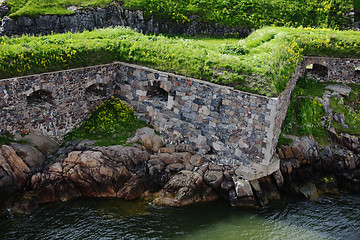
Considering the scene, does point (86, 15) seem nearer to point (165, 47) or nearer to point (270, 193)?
point (165, 47)

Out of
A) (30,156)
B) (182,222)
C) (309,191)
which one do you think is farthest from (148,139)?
(309,191)

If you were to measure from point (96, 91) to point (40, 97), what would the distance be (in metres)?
3.17

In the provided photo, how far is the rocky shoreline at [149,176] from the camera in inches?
738

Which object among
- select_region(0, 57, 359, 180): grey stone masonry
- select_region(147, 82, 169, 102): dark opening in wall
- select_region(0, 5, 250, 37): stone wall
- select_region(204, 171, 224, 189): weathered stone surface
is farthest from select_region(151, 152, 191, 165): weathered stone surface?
select_region(0, 5, 250, 37): stone wall

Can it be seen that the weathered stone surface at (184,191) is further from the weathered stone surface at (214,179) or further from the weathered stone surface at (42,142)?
the weathered stone surface at (42,142)

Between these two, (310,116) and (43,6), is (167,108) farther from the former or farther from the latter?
(43,6)

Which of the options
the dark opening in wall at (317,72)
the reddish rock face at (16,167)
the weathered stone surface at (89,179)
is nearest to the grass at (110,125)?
the weathered stone surface at (89,179)

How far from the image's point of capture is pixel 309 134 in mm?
22141

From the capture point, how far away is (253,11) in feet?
109

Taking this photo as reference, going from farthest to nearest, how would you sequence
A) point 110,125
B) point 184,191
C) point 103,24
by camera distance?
point 103,24
point 110,125
point 184,191

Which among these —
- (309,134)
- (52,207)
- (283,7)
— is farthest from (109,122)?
(283,7)

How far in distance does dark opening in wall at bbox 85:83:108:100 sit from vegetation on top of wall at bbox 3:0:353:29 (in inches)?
417

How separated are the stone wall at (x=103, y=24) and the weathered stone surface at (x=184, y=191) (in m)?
13.9

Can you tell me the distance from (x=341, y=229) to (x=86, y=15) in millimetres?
21701
